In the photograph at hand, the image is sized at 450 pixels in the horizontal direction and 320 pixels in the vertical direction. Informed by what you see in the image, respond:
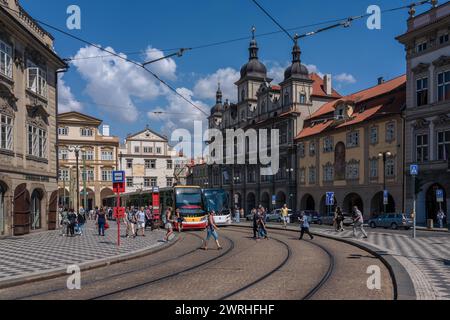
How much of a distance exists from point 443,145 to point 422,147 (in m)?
2.12

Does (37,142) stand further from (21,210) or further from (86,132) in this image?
(86,132)

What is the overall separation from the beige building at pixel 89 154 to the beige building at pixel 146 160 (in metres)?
4.11

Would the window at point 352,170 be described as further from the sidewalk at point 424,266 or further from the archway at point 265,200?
the sidewalk at point 424,266

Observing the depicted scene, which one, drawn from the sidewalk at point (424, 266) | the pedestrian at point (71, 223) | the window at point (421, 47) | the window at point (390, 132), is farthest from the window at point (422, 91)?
the pedestrian at point (71, 223)

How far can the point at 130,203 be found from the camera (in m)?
47.6

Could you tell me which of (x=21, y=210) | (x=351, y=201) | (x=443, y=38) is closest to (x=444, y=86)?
(x=443, y=38)

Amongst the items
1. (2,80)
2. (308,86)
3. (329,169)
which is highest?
(308,86)

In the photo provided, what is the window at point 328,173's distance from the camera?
52.4 metres

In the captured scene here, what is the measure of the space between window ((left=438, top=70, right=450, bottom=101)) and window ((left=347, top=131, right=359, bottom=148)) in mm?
11150

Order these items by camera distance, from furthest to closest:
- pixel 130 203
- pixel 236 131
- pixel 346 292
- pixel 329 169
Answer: pixel 236 131 → pixel 329 169 → pixel 130 203 → pixel 346 292
